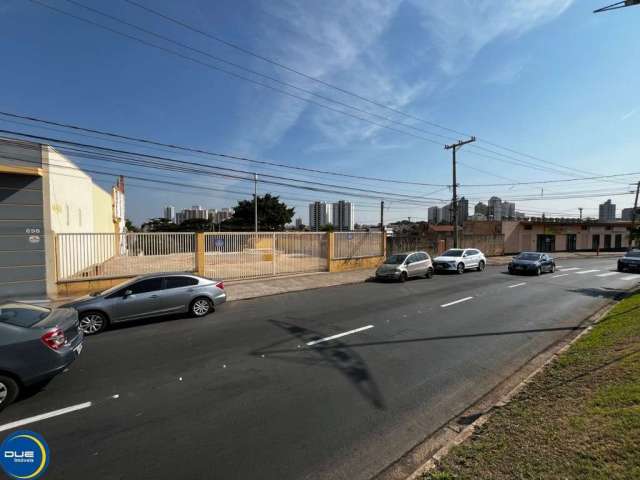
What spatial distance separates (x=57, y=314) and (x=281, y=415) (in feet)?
14.2

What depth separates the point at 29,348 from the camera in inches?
167

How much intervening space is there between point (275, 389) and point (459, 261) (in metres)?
16.9

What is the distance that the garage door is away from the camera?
1078 cm

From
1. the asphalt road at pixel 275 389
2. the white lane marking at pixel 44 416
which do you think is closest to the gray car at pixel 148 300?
the asphalt road at pixel 275 389

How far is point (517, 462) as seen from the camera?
109 inches

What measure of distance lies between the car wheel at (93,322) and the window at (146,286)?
3.04 ft

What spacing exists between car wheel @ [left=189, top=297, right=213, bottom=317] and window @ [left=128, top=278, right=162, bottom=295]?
1074 mm

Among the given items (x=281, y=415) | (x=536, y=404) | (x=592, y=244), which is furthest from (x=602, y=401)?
(x=592, y=244)

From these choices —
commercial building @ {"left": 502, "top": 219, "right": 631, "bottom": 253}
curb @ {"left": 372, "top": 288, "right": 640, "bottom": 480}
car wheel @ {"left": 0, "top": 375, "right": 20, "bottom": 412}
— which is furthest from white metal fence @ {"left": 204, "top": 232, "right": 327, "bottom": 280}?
commercial building @ {"left": 502, "top": 219, "right": 631, "bottom": 253}

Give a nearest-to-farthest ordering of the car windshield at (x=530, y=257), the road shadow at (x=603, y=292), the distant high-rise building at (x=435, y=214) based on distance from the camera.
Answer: the road shadow at (x=603, y=292)
the car windshield at (x=530, y=257)
the distant high-rise building at (x=435, y=214)

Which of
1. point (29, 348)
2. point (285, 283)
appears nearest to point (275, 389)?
point (29, 348)

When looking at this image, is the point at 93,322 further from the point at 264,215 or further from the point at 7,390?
the point at 264,215

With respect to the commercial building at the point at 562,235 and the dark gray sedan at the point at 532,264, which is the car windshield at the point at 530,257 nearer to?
the dark gray sedan at the point at 532,264

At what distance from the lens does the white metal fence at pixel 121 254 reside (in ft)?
38.8
